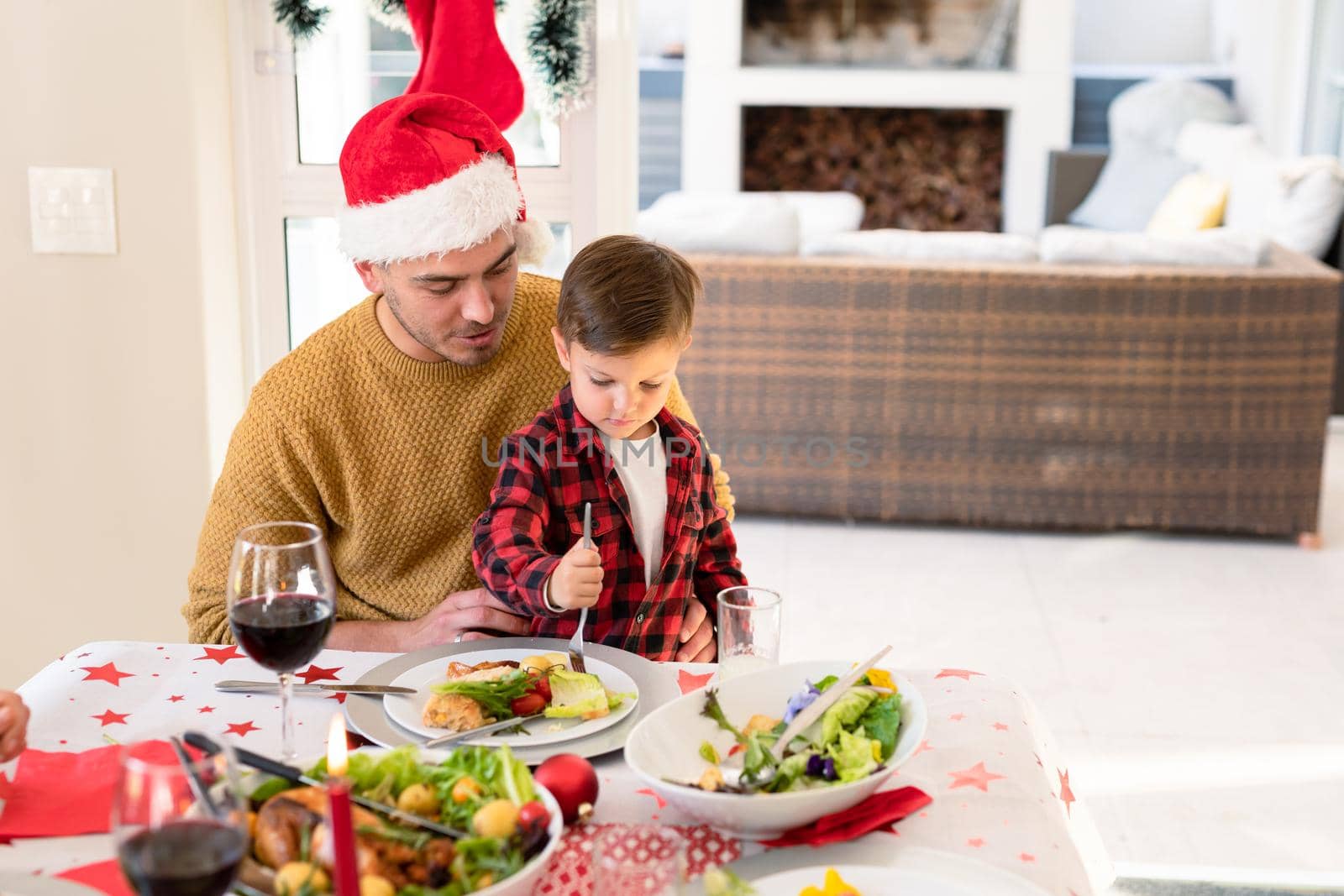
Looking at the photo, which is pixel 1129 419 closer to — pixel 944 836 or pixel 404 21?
pixel 404 21

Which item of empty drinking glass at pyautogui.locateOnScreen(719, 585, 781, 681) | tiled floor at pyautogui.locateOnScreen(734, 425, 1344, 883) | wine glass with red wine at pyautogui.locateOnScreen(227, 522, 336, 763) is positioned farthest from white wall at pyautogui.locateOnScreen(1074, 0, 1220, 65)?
wine glass with red wine at pyautogui.locateOnScreen(227, 522, 336, 763)

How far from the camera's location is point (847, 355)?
12.8 feet

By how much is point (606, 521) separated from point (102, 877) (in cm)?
77

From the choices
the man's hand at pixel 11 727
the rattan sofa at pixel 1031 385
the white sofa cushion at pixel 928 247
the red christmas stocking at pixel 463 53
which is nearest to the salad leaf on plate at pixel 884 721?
the man's hand at pixel 11 727

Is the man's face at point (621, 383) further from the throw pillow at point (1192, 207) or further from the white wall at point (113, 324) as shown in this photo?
the throw pillow at point (1192, 207)

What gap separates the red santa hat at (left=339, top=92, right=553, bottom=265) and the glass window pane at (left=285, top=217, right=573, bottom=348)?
585mm

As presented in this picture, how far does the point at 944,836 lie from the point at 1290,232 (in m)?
4.16

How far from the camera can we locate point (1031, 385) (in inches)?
153

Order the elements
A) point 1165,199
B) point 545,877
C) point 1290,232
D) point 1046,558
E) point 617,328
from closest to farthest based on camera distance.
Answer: point 545,877 < point 617,328 < point 1046,558 < point 1290,232 < point 1165,199

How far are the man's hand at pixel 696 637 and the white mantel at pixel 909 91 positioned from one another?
5.61 m

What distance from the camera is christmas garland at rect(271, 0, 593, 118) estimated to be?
2.24 m

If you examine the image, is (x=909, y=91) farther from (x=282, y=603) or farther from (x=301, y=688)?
(x=282, y=603)

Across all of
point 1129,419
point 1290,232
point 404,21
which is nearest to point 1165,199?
point 1290,232

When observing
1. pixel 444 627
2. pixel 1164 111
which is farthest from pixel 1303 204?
pixel 444 627
